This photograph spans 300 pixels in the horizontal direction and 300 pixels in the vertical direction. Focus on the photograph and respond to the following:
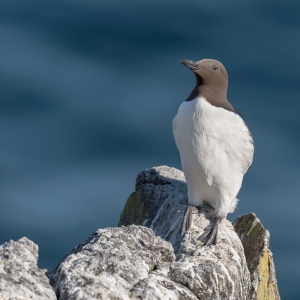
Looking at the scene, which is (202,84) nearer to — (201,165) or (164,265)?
(201,165)

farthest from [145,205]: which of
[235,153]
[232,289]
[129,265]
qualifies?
[129,265]

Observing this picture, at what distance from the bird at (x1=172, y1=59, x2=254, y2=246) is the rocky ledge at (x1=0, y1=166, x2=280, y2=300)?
1.73ft

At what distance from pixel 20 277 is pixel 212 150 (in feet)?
10.4

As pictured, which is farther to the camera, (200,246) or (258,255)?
(258,255)

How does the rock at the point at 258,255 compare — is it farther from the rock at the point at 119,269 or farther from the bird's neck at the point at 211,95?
the rock at the point at 119,269

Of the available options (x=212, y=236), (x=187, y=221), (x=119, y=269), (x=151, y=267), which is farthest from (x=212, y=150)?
(x=119, y=269)

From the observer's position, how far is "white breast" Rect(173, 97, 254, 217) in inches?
351

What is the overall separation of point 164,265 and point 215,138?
2353 millimetres

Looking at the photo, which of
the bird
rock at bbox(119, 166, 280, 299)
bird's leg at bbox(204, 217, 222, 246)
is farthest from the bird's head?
bird's leg at bbox(204, 217, 222, 246)

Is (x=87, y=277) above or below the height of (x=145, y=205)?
below

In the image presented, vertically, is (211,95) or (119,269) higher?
(211,95)

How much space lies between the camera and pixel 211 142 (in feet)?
29.3

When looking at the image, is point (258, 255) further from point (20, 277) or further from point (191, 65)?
point (20, 277)

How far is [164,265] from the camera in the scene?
6.76 metres
